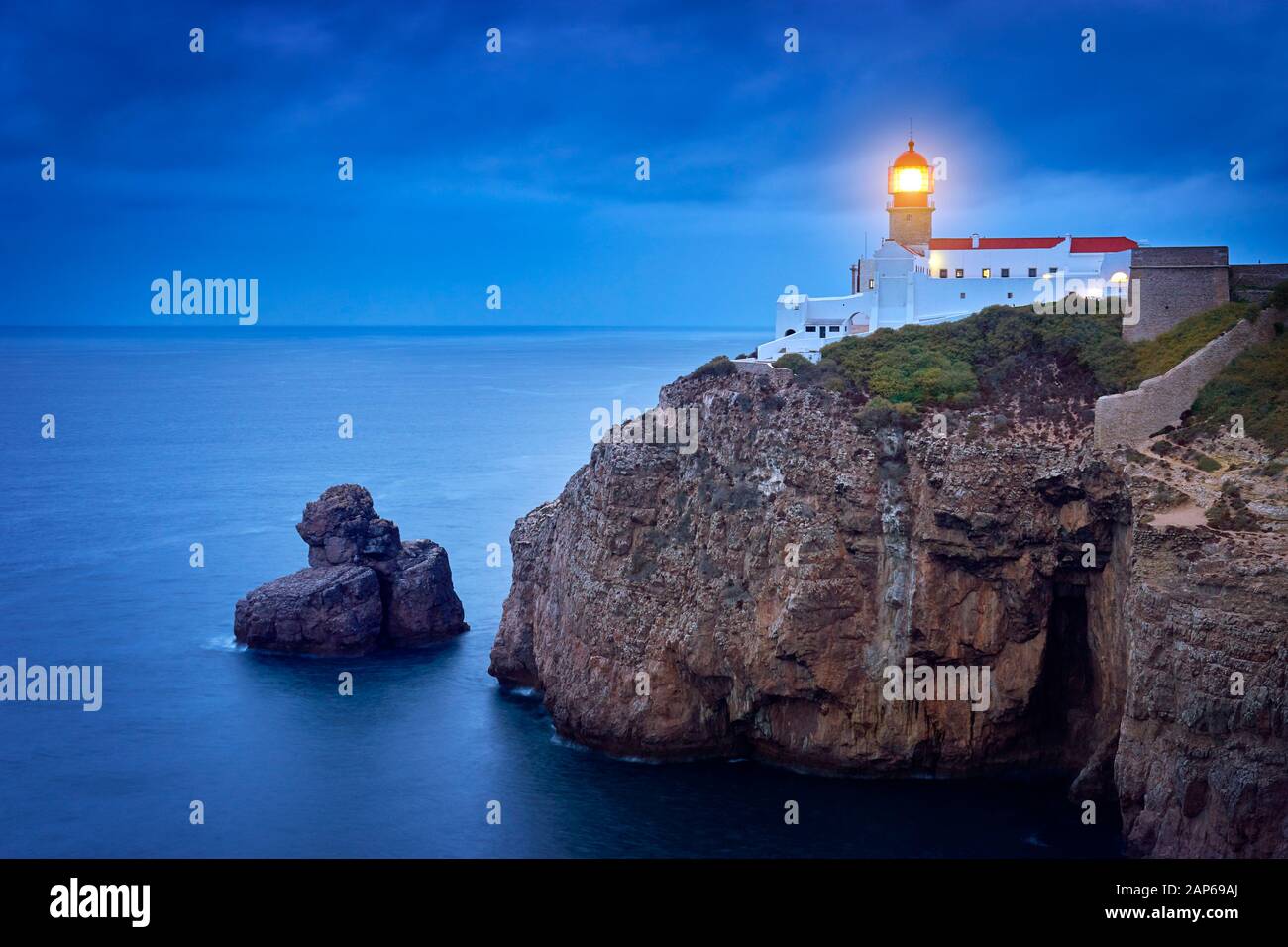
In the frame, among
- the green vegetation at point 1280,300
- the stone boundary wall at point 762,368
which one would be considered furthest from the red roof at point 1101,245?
the stone boundary wall at point 762,368

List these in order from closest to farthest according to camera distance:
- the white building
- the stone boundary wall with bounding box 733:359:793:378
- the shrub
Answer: the shrub, the stone boundary wall with bounding box 733:359:793:378, the white building

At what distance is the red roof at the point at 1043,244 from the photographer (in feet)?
178

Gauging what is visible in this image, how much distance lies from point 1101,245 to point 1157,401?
18.2m

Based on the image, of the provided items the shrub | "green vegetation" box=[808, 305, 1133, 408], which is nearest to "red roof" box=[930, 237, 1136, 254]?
"green vegetation" box=[808, 305, 1133, 408]

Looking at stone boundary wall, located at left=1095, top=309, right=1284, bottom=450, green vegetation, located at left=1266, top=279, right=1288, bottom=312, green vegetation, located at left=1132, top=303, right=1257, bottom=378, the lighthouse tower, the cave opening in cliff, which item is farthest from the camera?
the lighthouse tower

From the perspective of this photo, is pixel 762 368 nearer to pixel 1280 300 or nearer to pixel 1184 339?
pixel 1184 339

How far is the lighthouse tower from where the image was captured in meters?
57.1

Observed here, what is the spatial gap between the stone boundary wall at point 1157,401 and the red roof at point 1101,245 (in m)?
15.3

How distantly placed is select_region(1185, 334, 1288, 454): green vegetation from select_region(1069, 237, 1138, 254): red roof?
1506cm

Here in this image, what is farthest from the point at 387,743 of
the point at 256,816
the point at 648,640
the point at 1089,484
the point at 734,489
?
the point at 1089,484

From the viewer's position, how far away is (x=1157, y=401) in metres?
38.1

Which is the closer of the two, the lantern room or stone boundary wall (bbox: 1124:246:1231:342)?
stone boundary wall (bbox: 1124:246:1231:342)

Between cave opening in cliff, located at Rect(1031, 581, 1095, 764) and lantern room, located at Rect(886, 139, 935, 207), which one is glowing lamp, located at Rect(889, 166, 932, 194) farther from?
cave opening in cliff, located at Rect(1031, 581, 1095, 764)

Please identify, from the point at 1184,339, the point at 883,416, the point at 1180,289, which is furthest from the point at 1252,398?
the point at 883,416
